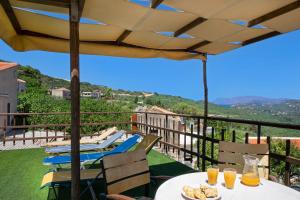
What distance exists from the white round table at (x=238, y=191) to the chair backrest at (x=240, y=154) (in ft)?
2.14

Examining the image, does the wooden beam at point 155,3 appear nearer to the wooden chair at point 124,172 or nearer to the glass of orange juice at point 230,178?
the wooden chair at point 124,172

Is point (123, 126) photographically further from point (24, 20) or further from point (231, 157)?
point (231, 157)

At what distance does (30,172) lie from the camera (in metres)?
4.95

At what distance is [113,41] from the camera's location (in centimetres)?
480

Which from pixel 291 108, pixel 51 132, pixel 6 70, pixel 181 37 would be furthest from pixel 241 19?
pixel 291 108

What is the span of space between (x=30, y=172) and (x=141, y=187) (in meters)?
2.19

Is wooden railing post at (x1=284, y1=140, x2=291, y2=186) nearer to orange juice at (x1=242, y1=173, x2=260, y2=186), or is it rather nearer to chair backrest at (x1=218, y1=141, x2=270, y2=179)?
chair backrest at (x1=218, y1=141, x2=270, y2=179)

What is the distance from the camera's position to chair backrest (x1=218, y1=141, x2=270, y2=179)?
106 inches

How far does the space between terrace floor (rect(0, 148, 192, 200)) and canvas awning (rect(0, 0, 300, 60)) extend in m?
2.18

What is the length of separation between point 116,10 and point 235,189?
231 cm

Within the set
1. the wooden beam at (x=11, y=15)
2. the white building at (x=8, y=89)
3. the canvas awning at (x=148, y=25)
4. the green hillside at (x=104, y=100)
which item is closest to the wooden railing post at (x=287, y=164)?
the canvas awning at (x=148, y=25)

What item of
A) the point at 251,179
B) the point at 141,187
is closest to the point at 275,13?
the point at 251,179

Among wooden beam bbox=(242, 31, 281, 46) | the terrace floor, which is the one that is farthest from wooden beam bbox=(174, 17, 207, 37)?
the terrace floor

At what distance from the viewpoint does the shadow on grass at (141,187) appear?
382cm
